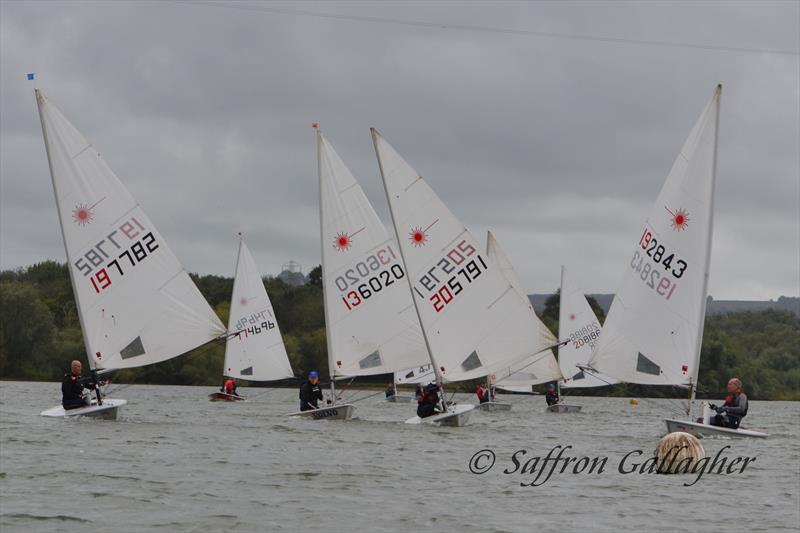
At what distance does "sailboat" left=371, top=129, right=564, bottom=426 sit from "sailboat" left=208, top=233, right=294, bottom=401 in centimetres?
1975

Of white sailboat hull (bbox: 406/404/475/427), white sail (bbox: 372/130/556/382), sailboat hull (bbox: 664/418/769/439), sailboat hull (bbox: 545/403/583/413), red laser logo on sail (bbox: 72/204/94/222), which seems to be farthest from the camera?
sailboat hull (bbox: 545/403/583/413)

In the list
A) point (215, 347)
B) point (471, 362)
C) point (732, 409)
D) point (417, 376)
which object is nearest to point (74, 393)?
point (471, 362)

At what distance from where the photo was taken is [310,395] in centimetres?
2834

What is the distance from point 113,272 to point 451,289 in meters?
7.16

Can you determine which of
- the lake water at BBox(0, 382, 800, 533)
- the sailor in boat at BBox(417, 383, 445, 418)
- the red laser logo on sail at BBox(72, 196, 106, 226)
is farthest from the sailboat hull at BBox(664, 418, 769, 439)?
the red laser logo on sail at BBox(72, 196, 106, 226)

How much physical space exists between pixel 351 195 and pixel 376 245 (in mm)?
1421

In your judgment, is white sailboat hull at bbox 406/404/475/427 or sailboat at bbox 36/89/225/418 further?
white sailboat hull at bbox 406/404/475/427

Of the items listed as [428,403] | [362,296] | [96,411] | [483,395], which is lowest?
[96,411]

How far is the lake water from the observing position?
42.0 feet

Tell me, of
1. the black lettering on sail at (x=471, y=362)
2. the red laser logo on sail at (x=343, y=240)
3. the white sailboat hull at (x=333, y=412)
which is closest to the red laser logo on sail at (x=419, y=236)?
the black lettering on sail at (x=471, y=362)

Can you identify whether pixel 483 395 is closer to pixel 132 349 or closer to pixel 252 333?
pixel 252 333

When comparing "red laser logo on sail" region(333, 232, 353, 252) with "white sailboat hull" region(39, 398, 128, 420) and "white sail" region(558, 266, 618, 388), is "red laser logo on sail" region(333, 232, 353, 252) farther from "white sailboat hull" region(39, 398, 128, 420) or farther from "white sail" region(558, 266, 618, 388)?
"white sail" region(558, 266, 618, 388)

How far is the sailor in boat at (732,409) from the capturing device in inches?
847

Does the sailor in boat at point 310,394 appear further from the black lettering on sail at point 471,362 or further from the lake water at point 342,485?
the black lettering on sail at point 471,362
